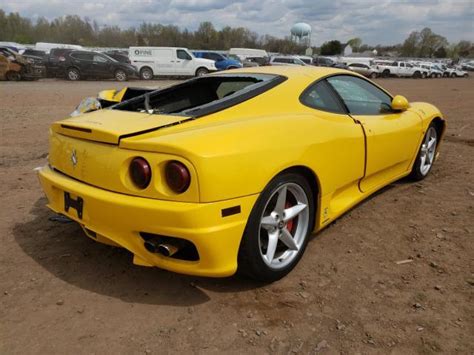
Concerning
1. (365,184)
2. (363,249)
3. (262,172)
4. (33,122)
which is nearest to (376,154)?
(365,184)

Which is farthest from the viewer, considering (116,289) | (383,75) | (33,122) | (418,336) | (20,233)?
(383,75)

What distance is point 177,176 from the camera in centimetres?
217

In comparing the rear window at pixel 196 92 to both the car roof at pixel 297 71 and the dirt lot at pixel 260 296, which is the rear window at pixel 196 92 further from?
the dirt lot at pixel 260 296

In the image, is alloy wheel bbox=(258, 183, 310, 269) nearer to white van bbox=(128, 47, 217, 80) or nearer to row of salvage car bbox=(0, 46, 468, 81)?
row of salvage car bbox=(0, 46, 468, 81)

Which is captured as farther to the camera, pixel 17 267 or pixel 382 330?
pixel 17 267

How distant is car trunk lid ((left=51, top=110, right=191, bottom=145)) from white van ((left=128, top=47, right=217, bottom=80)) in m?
21.9

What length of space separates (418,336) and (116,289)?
1764 millimetres

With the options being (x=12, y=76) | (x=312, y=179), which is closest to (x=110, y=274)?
(x=312, y=179)

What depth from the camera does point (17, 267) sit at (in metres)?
2.87

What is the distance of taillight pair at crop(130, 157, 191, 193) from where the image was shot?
2.16 metres

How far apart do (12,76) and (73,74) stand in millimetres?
2963

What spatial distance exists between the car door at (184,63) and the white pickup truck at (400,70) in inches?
852

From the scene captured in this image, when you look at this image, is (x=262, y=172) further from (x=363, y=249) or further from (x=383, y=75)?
(x=383, y=75)

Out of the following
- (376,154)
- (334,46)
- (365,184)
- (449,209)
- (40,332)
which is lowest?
(40,332)
